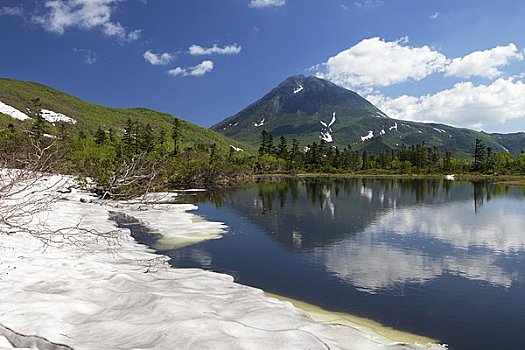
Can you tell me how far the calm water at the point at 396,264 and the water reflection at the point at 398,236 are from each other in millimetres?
58

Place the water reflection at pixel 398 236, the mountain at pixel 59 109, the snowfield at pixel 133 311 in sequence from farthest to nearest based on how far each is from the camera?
the mountain at pixel 59 109, the water reflection at pixel 398 236, the snowfield at pixel 133 311

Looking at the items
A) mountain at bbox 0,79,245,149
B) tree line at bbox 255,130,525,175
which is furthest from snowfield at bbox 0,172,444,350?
mountain at bbox 0,79,245,149

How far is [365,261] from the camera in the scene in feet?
61.2

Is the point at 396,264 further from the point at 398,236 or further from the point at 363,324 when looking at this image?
the point at 363,324

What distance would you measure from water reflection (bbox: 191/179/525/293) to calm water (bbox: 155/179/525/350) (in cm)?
6

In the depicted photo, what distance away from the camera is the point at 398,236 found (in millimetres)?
24781

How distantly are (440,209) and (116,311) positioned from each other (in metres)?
35.4

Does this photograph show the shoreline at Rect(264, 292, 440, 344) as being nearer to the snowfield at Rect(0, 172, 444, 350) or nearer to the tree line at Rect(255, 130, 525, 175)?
the snowfield at Rect(0, 172, 444, 350)

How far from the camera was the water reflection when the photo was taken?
17.1m

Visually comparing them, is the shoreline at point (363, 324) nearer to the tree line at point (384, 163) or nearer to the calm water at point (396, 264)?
the calm water at point (396, 264)

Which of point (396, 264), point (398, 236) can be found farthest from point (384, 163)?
point (396, 264)

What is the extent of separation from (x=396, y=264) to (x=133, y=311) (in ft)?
41.9

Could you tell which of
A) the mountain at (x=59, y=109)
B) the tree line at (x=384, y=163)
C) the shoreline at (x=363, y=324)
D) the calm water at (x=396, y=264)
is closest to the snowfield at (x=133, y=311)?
the shoreline at (x=363, y=324)

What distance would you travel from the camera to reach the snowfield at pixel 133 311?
23.5 ft
